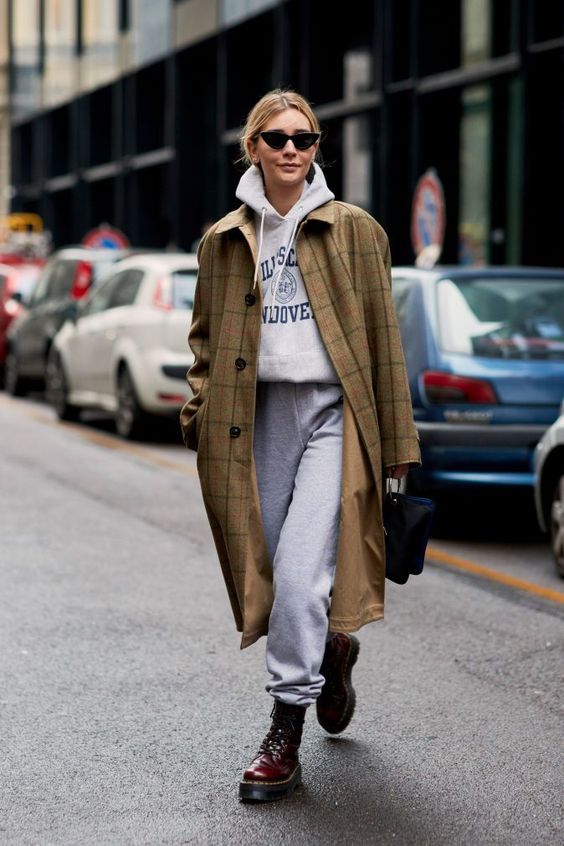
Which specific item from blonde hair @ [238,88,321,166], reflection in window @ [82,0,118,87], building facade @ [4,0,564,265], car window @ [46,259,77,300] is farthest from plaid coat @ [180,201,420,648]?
reflection in window @ [82,0,118,87]

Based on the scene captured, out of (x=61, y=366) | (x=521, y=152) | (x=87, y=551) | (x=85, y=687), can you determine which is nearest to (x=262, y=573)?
(x=85, y=687)

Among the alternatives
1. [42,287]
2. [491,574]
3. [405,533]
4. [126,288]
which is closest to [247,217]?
[405,533]

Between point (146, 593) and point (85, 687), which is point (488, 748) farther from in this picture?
point (146, 593)

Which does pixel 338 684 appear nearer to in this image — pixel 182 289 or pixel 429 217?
pixel 182 289

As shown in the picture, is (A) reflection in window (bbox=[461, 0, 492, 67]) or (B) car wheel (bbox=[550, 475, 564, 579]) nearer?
(B) car wheel (bbox=[550, 475, 564, 579])

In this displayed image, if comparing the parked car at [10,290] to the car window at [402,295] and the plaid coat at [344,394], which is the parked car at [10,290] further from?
the plaid coat at [344,394]

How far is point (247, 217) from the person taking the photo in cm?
473

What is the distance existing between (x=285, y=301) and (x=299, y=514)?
1.90 feet

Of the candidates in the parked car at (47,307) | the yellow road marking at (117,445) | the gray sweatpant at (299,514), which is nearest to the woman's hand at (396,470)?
the gray sweatpant at (299,514)

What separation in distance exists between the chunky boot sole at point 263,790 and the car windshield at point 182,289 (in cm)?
964

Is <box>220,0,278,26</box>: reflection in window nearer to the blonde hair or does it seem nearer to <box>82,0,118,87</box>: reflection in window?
<box>82,0,118,87</box>: reflection in window

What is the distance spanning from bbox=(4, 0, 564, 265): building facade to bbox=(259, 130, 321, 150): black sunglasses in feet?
38.9

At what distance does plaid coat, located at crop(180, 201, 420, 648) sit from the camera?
182 inches

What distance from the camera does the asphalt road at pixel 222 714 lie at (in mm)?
4375
